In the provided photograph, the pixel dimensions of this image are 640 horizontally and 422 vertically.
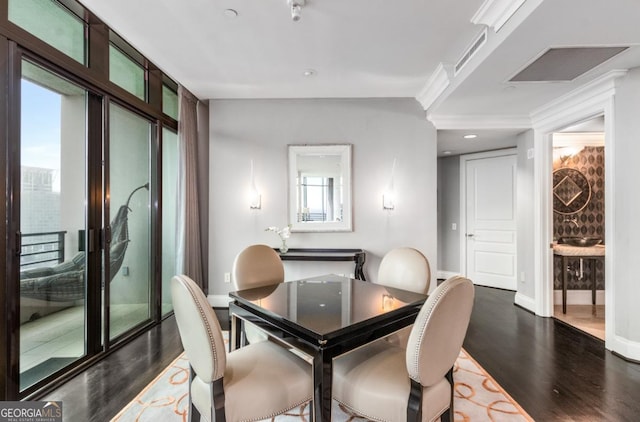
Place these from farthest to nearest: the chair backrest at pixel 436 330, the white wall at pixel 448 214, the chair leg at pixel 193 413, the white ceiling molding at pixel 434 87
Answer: the white wall at pixel 448 214, the white ceiling molding at pixel 434 87, the chair leg at pixel 193 413, the chair backrest at pixel 436 330

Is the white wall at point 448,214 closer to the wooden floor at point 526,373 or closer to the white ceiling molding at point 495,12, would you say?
the wooden floor at point 526,373

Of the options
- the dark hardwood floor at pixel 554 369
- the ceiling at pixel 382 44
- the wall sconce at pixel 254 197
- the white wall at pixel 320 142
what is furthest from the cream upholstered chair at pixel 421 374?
the wall sconce at pixel 254 197

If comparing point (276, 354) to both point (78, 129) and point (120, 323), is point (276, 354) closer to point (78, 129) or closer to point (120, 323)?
point (120, 323)

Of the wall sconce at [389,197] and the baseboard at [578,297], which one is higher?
the wall sconce at [389,197]

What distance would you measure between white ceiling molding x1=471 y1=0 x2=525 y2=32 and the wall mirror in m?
2.01

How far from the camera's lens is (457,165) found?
5516 millimetres

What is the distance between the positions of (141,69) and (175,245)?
6.50ft

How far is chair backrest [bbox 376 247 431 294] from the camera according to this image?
7.29ft

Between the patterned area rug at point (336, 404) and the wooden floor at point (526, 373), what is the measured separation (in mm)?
88

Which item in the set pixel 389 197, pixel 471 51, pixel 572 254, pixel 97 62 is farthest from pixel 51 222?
pixel 572 254

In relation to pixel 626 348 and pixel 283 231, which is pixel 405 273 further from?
pixel 626 348

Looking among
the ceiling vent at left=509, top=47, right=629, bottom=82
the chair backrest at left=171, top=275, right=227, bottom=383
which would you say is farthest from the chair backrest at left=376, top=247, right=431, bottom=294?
the ceiling vent at left=509, top=47, right=629, bottom=82

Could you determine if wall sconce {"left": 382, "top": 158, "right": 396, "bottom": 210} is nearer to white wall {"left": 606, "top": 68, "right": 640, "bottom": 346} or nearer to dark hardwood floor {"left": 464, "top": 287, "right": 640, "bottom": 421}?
dark hardwood floor {"left": 464, "top": 287, "right": 640, "bottom": 421}

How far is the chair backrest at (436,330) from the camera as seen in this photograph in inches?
50.1
